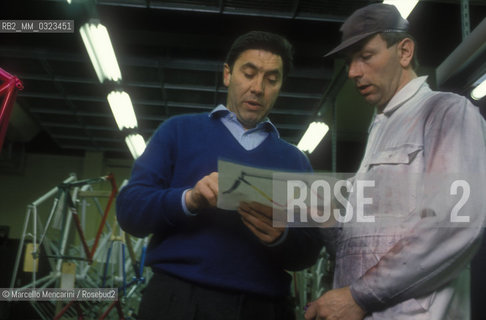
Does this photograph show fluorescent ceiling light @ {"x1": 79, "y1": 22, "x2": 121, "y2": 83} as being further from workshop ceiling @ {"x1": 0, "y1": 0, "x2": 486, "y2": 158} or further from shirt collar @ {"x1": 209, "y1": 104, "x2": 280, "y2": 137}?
shirt collar @ {"x1": 209, "y1": 104, "x2": 280, "y2": 137}

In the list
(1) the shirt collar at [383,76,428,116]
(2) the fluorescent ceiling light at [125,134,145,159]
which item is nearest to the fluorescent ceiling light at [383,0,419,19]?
(1) the shirt collar at [383,76,428,116]

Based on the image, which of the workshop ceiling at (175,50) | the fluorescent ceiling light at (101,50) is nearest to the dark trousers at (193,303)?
the workshop ceiling at (175,50)

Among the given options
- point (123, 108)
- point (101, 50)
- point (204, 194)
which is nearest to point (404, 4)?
point (101, 50)

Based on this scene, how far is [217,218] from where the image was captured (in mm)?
1099

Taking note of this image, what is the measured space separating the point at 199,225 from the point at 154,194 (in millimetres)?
120

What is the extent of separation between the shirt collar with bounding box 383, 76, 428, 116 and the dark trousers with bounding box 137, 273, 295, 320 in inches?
19.3

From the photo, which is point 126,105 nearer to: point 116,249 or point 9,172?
point 116,249

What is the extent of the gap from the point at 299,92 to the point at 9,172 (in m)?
6.70

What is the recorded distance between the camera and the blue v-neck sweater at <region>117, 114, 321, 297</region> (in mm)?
1054

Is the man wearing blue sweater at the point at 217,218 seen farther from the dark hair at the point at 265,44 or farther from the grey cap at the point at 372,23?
the grey cap at the point at 372,23

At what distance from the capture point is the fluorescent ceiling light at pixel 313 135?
712 cm

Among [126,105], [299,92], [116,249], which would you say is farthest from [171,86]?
[116,249]

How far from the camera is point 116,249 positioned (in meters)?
4.26

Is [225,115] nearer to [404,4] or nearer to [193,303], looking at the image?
[193,303]
